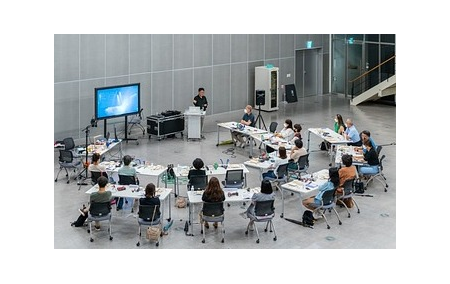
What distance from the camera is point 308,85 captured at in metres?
27.2

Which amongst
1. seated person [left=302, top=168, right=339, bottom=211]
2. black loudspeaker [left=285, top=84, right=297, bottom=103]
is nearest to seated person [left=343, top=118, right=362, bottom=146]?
seated person [left=302, top=168, right=339, bottom=211]

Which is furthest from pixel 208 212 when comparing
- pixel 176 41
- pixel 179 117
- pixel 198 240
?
pixel 176 41

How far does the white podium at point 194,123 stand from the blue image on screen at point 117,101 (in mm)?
1505

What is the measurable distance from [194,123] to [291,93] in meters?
7.27

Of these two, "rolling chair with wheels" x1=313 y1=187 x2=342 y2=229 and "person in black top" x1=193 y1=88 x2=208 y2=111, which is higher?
"person in black top" x1=193 y1=88 x2=208 y2=111

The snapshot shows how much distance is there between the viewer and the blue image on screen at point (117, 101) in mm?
18625

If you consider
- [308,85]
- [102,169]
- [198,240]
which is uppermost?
[308,85]

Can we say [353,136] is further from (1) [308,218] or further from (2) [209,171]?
(1) [308,218]

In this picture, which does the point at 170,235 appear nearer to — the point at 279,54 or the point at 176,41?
the point at 176,41

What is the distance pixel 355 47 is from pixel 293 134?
434 inches

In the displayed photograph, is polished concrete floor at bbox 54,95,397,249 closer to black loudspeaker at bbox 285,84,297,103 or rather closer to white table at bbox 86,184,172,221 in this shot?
white table at bbox 86,184,172,221

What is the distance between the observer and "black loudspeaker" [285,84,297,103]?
25.8 m

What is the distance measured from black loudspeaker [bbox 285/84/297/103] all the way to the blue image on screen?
7.74 m

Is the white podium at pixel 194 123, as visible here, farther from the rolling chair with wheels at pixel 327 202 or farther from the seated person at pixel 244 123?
the rolling chair with wheels at pixel 327 202
